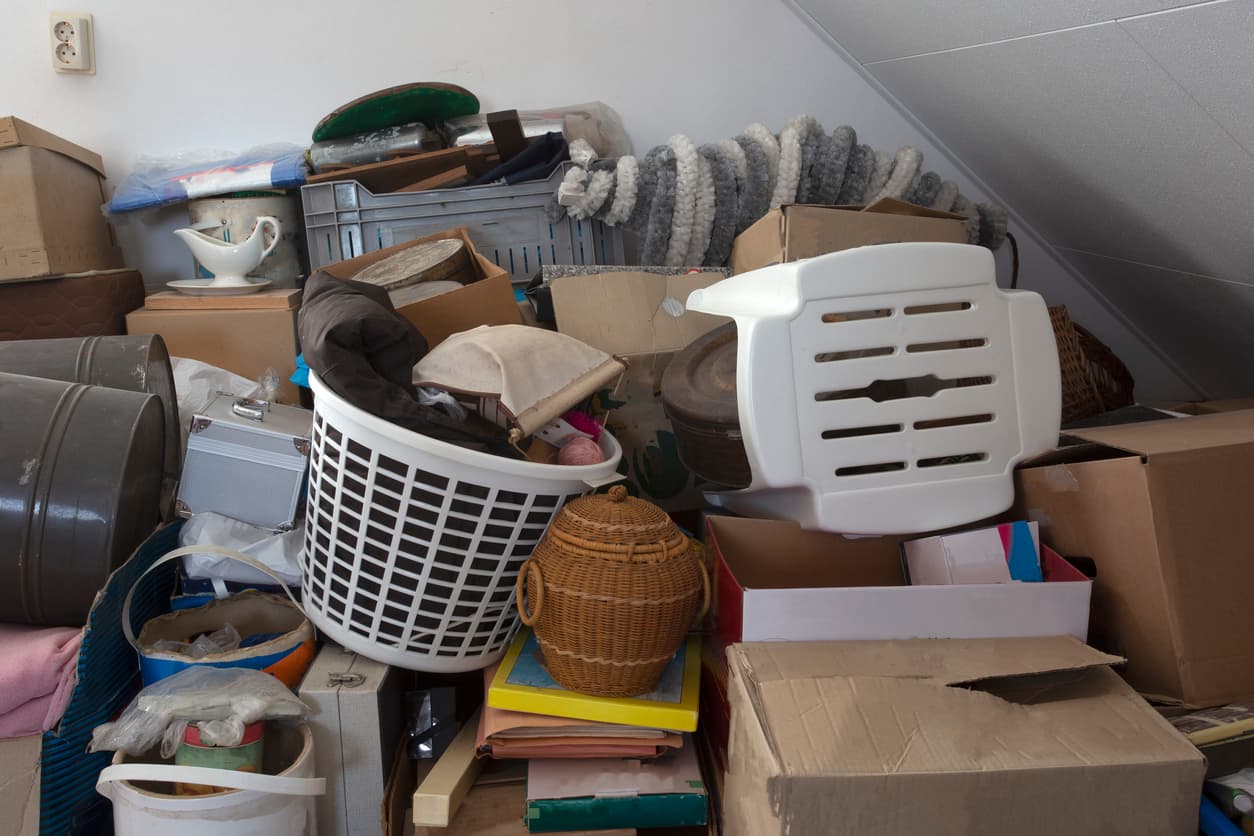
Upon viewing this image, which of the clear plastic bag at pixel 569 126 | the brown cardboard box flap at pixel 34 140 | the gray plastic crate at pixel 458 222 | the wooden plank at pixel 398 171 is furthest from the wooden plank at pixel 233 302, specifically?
the clear plastic bag at pixel 569 126

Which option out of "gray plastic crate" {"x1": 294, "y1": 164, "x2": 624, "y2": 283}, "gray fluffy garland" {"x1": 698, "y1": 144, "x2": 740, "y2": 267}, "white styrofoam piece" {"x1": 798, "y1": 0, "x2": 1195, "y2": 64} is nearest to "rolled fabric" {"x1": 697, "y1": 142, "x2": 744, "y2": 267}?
"gray fluffy garland" {"x1": 698, "y1": 144, "x2": 740, "y2": 267}

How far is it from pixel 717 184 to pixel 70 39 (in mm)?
1430

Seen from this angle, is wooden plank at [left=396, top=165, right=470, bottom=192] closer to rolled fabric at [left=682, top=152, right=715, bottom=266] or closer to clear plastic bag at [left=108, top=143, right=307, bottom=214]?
clear plastic bag at [left=108, top=143, right=307, bottom=214]

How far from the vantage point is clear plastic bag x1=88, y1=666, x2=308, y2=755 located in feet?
3.73

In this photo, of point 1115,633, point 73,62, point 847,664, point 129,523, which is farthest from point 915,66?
point 73,62

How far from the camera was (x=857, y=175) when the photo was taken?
1.89 meters

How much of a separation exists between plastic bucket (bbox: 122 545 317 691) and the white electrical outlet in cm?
124

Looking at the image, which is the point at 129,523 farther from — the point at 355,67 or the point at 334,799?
the point at 355,67

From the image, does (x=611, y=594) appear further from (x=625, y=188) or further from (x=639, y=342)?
(x=625, y=188)

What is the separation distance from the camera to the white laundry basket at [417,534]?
3.91 feet

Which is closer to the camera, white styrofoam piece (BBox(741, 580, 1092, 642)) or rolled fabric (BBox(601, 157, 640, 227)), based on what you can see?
white styrofoam piece (BBox(741, 580, 1092, 642))

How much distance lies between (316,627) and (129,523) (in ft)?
0.99

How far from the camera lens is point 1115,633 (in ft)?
3.77

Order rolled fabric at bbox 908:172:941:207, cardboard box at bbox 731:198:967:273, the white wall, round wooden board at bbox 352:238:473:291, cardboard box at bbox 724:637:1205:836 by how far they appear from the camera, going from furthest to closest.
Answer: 1. the white wall
2. rolled fabric at bbox 908:172:941:207
3. round wooden board at bbox 352:238:473:291
4. cardboard box at bbox 731:198:967:273
5. cardboard box at bbox 724:637:1205:836
